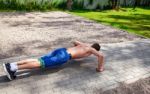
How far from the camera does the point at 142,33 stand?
11.4 metres

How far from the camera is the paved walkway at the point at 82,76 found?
5.64 meters

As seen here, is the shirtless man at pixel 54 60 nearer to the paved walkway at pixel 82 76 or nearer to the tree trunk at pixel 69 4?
the paved walkway at pixel 82 76

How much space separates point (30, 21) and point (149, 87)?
279 inches

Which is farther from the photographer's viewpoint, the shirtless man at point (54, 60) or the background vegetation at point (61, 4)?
the background vegetation at point (61, 4)

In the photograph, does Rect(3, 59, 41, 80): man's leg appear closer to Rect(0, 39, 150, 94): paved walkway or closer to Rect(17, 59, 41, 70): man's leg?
Rect(17, 59, 41, 70): man's leg

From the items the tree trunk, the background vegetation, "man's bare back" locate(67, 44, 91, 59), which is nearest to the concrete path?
the background vegetation

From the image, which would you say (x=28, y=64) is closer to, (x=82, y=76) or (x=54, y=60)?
(x=54, y=60)

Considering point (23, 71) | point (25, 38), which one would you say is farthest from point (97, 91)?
point (25, 38)

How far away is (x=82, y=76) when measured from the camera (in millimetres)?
6402

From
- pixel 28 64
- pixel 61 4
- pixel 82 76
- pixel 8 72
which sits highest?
pixel 28 64

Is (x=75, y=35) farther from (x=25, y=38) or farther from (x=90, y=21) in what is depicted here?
(x=90, y=21)

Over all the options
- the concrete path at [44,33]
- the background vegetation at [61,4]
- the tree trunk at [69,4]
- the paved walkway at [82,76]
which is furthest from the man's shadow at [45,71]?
the tree trunk at [69,4]

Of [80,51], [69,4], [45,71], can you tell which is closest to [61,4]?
[69,4]

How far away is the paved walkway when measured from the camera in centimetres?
564
